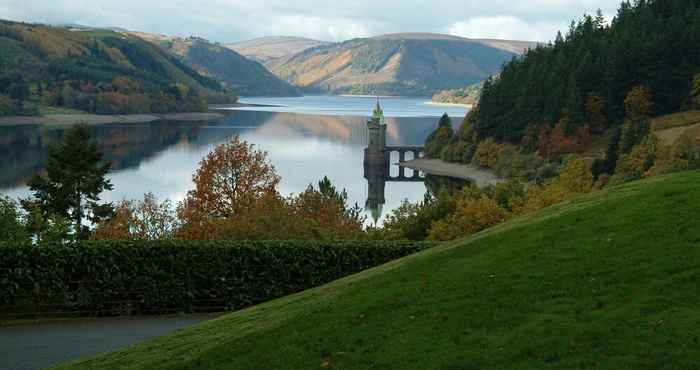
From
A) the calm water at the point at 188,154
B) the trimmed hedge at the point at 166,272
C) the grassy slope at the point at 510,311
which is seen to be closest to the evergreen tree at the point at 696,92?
the calm water at the point at 188,154

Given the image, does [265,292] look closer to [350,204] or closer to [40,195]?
[40,195]

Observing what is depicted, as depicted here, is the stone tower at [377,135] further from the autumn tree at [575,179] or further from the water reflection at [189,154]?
the autumn tree at [575,179]

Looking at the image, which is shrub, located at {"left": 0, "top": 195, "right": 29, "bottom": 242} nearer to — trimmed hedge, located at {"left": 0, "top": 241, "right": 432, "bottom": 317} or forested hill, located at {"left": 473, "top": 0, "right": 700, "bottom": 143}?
trimmed hedge, located at {"left": 0, "top": 241, "right": 432, "bottom": 317}

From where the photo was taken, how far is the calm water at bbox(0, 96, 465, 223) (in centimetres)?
8950

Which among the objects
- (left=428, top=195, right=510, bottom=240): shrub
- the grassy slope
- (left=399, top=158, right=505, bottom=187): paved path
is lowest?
(left=399, top=158, right=505, bottom=187): paved path

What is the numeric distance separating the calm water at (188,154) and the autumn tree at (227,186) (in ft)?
94.0

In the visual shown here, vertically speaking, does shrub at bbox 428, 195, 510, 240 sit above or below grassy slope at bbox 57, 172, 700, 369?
below

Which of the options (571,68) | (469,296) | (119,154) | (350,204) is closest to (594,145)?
(571,68)

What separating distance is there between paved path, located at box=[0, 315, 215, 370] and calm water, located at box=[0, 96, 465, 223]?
52.7 meters

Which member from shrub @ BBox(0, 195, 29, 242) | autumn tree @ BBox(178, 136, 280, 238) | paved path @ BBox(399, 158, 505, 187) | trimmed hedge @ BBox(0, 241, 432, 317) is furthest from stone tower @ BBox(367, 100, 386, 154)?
trimmed hedge @ BBox(0, 241, 432, 317)

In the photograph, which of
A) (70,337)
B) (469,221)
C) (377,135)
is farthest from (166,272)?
(377,135)

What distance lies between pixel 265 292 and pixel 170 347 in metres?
10.4

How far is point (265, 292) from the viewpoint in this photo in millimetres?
27031

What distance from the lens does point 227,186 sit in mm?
49406
